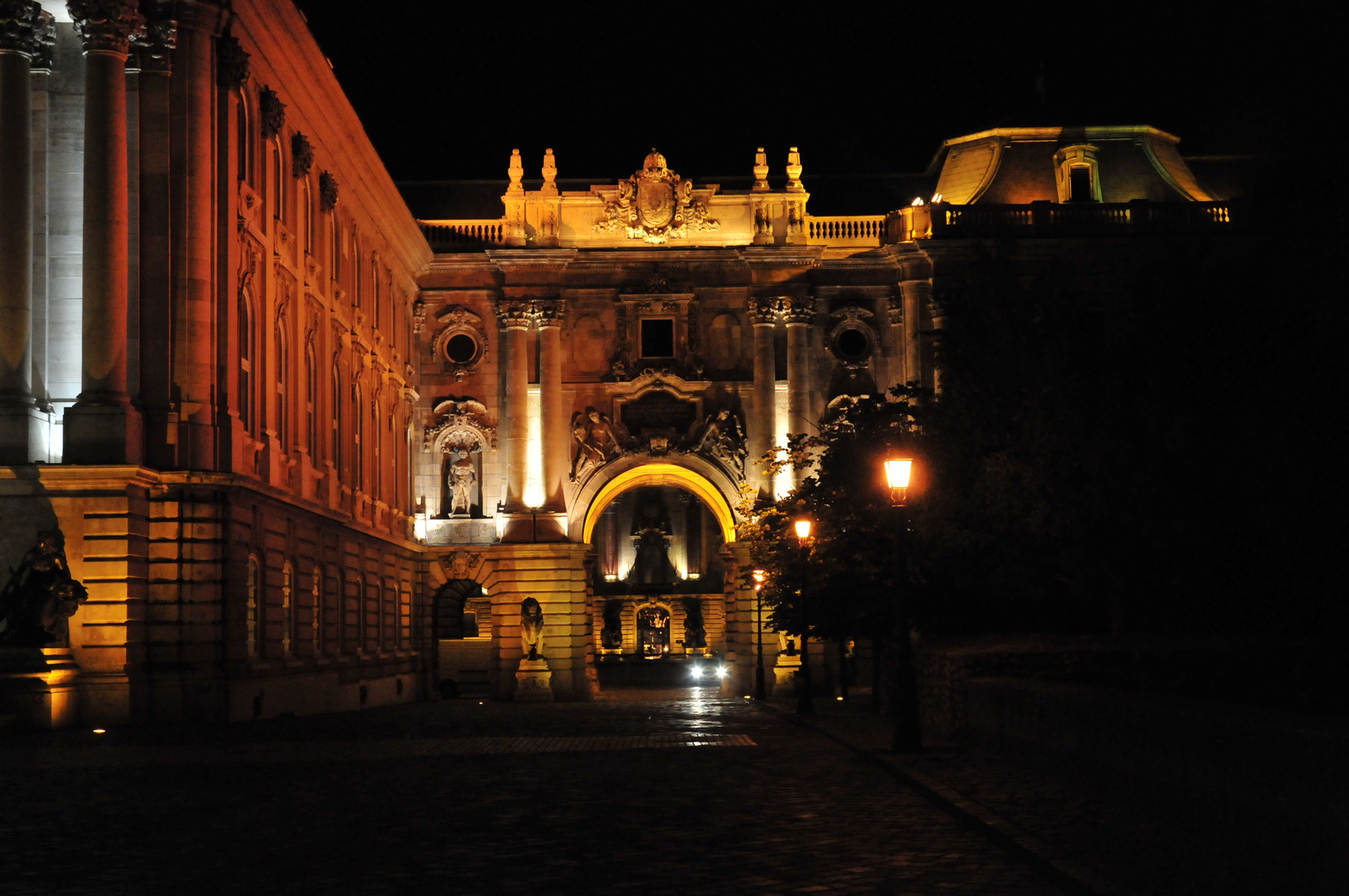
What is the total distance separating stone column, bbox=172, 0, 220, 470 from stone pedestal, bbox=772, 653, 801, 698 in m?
29.6

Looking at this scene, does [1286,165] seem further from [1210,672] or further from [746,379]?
[746,379]

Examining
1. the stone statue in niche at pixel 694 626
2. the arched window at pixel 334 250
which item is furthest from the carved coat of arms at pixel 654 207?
the stone statue in niche at pixel 694 626

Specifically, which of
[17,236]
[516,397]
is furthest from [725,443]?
[17,236]

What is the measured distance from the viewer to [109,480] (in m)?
31.0

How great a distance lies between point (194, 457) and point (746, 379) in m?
32.5

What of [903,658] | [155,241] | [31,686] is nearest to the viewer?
[903,658]

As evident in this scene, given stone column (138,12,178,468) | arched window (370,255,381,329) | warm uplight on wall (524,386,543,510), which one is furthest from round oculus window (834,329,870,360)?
stone column (138,12,178,468)

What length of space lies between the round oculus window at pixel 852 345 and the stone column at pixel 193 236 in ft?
107

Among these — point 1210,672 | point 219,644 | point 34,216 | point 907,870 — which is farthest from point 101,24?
point 907,870

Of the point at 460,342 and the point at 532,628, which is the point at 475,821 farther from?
the point at 460,342

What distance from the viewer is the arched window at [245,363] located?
1435 inches

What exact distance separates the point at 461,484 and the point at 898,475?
132 feet

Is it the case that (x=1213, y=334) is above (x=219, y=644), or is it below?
above

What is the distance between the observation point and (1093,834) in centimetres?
1334
